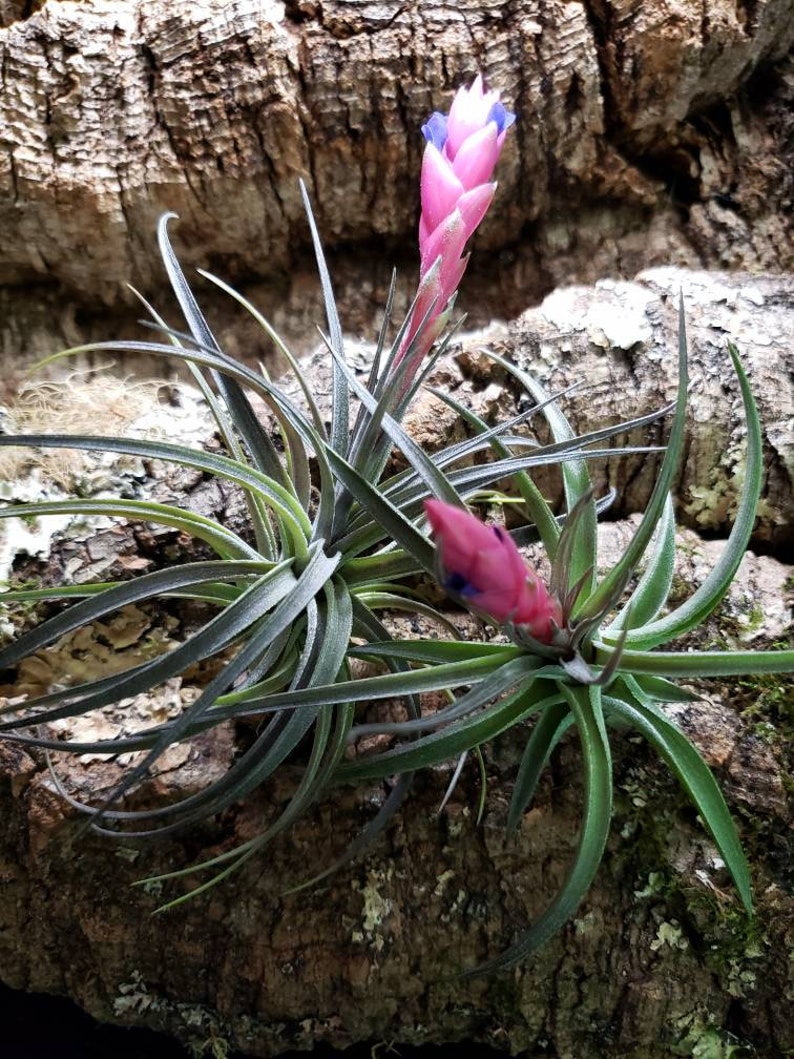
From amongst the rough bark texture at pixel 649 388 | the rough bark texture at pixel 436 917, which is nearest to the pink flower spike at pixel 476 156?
the rough bark texture at pixel 649 388

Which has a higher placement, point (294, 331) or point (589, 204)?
point (589, 204)

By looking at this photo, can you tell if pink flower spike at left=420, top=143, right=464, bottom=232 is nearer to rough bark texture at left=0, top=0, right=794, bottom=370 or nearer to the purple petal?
the purple petal

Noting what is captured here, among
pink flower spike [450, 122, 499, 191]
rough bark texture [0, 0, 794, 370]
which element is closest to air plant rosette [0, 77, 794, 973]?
pink flower spike [450, 122, 499, 191]

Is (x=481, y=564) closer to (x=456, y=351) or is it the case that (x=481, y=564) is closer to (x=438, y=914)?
(x=438, y=914)

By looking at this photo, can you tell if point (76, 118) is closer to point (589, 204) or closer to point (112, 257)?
point (112, 257)

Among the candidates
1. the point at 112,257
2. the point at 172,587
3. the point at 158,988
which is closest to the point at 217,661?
the point at 172,587

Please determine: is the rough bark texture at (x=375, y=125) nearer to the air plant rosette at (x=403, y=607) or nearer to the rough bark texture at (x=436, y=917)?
the air plant rosette at (x=403, y=607)

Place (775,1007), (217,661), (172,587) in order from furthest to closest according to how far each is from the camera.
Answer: (217,661) → (775,1007) → (172,587)
